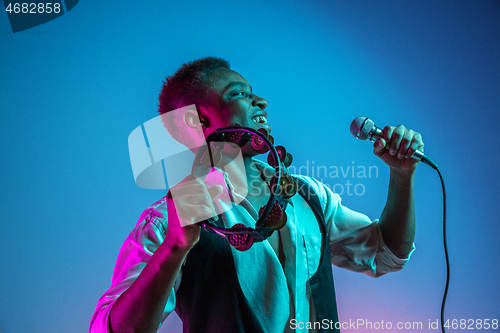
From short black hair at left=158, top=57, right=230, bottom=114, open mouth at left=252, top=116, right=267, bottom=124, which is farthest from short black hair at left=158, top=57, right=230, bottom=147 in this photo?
open mouth at left=252, top=116, right=267, bottom=124

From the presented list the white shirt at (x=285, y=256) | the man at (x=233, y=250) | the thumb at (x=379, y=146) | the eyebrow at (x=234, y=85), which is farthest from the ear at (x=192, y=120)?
the thumb at (x=379, y=146)

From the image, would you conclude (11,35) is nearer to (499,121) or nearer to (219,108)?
(219,108)

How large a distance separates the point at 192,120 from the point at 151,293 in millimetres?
551

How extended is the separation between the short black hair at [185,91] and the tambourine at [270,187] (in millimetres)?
336

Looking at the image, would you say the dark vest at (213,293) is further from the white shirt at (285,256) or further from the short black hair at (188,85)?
the short black hair at (188,85)

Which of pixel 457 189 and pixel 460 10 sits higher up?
pixel 460 10

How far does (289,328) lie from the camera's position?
82 cm

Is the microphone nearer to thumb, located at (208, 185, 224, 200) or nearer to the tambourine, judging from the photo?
the tambourine

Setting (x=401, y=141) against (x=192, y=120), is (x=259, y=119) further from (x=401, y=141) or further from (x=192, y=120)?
(x=401, y=141)

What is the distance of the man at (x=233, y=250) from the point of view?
2.00 ft

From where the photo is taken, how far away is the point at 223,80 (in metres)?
1.02

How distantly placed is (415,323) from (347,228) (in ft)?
2.30

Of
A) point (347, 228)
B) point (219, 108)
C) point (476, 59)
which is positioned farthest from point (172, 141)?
point (476, 59)

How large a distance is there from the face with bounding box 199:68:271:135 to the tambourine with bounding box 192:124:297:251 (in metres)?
0.23
